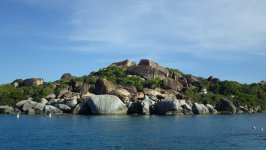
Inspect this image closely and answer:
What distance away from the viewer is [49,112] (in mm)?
94750

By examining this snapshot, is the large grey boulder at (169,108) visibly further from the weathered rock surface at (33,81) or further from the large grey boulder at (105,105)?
the weathered rock surface at (33,81)

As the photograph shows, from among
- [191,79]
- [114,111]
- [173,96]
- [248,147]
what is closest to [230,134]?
[248,147]

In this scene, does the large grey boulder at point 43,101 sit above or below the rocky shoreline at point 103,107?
above

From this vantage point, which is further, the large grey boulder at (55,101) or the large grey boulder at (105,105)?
the large grey boulder at (55,101)

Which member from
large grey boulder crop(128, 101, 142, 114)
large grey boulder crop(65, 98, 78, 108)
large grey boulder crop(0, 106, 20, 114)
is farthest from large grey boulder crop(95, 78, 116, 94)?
large grey boulder crop(0, 106, 20, 114)

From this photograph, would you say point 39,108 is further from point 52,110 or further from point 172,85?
point 172,85

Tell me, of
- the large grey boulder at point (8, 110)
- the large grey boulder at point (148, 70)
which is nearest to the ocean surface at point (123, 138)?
the large grey boulder at point (8, 110)

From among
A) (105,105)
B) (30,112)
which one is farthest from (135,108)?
(30,112)

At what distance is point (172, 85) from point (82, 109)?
108 ft

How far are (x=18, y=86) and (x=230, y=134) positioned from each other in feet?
293

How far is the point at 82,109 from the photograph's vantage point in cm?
9631

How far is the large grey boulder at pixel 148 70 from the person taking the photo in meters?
128

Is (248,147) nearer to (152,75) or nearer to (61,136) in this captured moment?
(61,136)

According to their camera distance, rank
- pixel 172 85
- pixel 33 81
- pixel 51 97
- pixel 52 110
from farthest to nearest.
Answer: pixel 33 81, pixel 172 85, pixel 51 97, pixel 52 110
